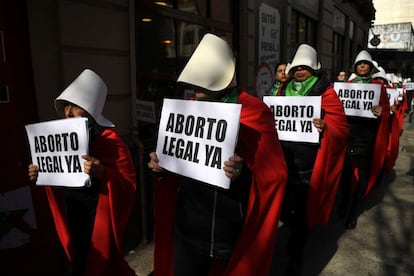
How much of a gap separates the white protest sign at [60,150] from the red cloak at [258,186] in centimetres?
88

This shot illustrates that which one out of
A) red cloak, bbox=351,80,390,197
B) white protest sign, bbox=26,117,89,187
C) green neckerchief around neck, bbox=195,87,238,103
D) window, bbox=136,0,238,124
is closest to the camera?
green neckerchief around neck, bbox=195,87,238,103

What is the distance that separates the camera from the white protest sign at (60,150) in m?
1.98

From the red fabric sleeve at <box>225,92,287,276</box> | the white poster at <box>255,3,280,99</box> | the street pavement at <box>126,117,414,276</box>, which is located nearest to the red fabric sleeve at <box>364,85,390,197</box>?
Answer: the street pavement at <box>126,117,414,276</box>

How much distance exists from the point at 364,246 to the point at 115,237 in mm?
2662

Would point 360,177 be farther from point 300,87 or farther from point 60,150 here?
point 60,150

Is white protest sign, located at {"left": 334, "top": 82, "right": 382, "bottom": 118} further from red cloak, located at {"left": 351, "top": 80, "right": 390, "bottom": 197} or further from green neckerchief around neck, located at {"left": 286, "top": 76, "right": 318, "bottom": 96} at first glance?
green neckerchief around neck, located at {"left": 286, "top": 76, "right": 318, "bottom": 96}

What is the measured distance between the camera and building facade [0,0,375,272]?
8.73ft

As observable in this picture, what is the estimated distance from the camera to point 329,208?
3.41 m

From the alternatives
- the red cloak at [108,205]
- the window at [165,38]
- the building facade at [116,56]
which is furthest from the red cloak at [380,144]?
the red cloak at [108,205]

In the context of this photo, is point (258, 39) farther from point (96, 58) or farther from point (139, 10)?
point (96, 58)

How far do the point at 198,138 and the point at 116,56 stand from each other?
209cm

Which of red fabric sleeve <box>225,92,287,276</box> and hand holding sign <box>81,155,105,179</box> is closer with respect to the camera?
red fabric sleeve <box>225,92,287,276</box>

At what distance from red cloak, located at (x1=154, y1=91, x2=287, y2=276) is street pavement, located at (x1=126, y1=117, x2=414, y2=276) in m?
1.35

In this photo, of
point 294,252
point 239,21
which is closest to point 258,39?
point 239,21
